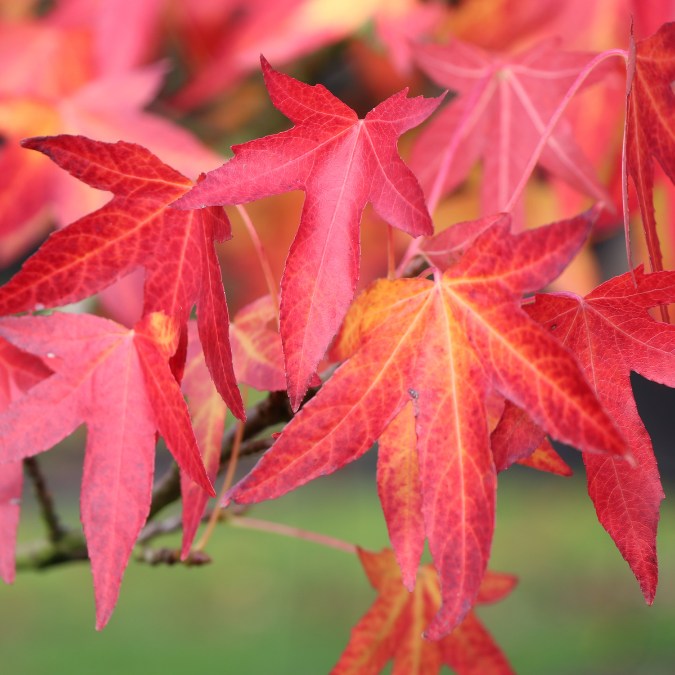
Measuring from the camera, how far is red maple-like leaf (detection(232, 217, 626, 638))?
0.95 ft

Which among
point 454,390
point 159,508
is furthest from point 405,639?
point 454,390

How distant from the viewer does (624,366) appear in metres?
0.36

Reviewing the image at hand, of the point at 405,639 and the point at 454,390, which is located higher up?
the point at 454,390

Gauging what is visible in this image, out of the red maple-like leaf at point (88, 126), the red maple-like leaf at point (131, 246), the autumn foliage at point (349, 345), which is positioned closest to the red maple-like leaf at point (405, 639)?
the autumn foliage at point (349, 345)

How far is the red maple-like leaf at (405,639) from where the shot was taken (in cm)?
53

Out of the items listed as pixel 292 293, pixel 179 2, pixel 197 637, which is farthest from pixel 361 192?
pixel 197 637

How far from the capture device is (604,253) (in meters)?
2.01

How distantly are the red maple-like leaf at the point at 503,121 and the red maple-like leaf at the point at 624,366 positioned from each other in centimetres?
17

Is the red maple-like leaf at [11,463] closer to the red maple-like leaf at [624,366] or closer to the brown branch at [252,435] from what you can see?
the brown branch at [252,435]

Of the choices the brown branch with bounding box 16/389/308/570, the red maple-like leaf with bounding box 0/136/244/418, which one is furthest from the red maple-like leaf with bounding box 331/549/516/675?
the red maple-like leaf with bounding box 0/136/244/418

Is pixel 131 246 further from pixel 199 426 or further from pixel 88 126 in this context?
pixel 88 126

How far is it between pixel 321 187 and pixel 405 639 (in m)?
0.33

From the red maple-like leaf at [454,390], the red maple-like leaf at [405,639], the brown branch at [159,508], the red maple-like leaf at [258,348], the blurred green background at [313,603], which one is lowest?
the blurred green background at [313,603]

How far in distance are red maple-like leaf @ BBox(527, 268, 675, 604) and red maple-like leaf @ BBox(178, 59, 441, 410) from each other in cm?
8
